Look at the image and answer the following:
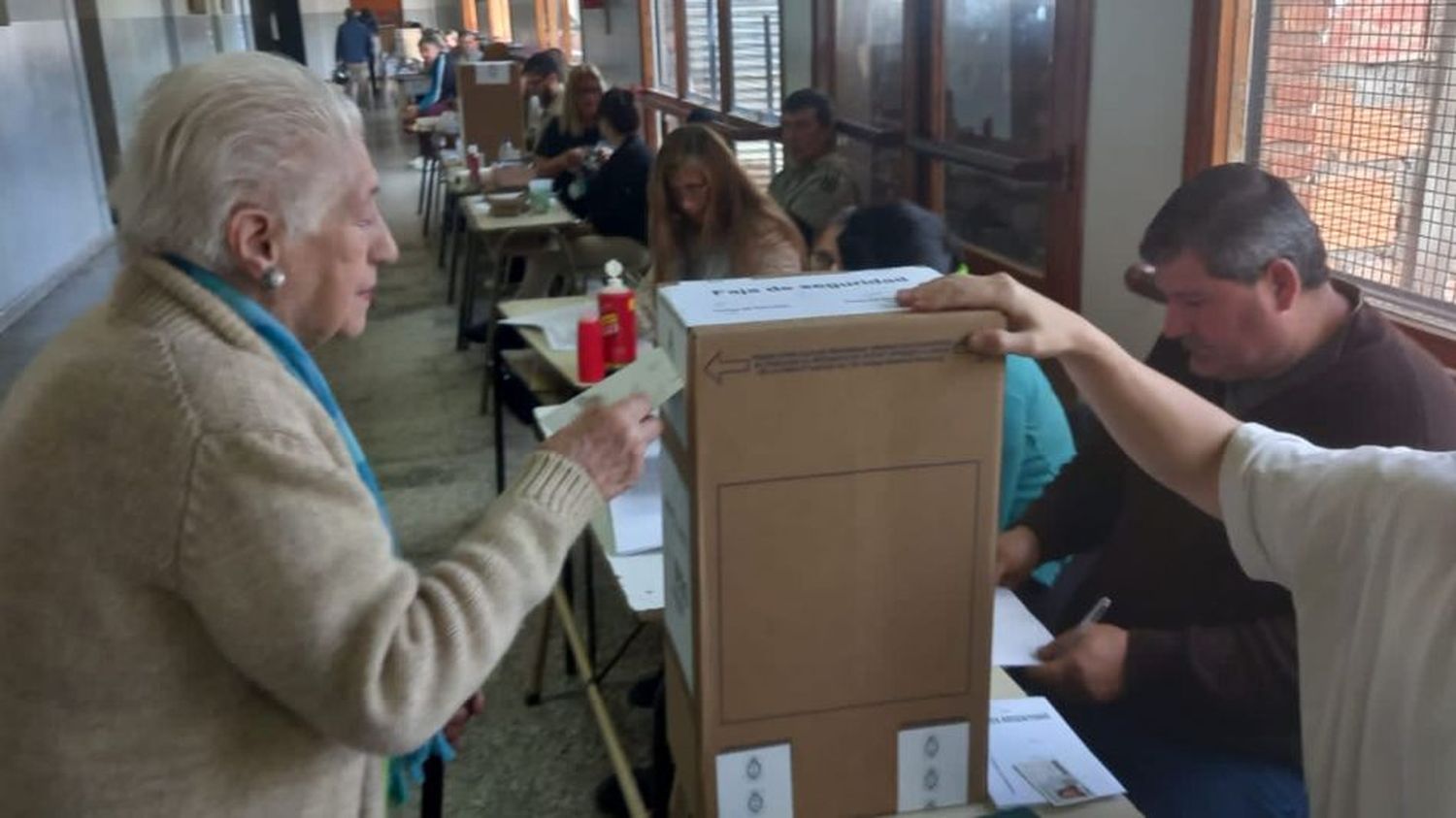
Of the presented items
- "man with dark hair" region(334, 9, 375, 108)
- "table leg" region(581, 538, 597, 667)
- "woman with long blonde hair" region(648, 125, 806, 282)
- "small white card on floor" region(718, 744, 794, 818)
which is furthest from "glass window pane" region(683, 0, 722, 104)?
"man with dark hair" region(334, 9, 375, 108)

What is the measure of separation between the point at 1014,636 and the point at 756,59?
5.03 meters

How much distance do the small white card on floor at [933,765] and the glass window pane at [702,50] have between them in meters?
5.94

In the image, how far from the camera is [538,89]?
766cm

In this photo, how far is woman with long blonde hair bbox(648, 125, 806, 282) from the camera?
3.40 m

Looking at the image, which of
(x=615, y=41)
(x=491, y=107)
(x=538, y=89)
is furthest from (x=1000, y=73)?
(x=615, y=41)

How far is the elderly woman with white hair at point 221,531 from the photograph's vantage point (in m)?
1.00

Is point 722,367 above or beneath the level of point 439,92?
above

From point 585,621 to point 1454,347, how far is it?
207cm

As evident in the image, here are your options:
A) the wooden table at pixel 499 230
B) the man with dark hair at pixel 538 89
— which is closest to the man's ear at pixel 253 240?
the wooden table at pixel 499 230

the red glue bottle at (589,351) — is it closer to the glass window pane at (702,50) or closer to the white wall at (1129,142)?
the white wall at (1129,142)

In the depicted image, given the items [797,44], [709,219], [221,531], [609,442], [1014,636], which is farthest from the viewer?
[797,44]

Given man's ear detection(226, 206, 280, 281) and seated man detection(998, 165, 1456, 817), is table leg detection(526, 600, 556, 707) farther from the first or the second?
man's ear detection(226, 206, 280, 281)

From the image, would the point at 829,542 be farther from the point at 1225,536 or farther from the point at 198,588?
the point at 1225,536

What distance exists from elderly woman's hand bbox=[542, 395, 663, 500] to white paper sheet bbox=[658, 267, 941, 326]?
0.12 m
